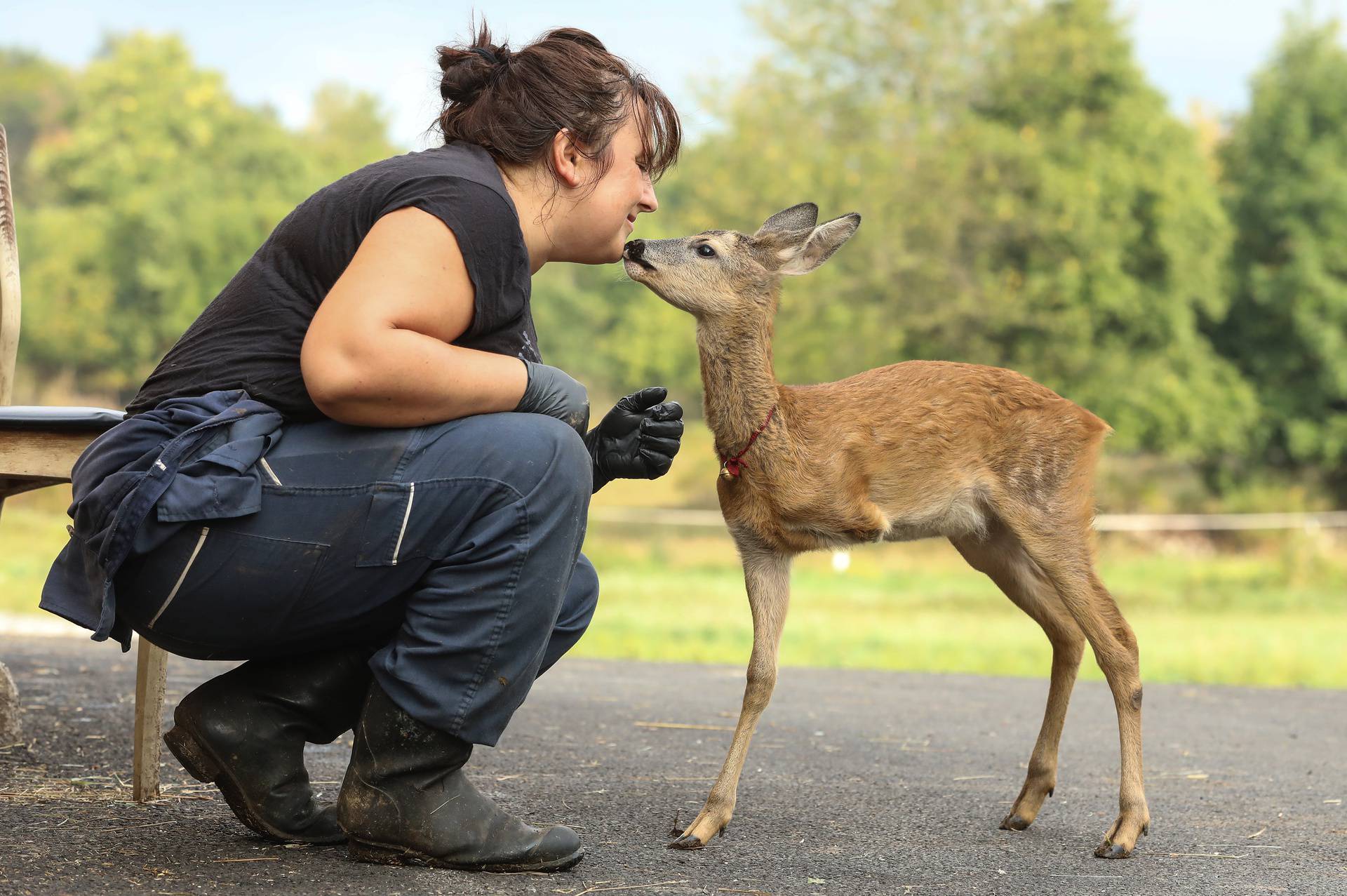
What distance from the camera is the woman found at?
9.49 feet

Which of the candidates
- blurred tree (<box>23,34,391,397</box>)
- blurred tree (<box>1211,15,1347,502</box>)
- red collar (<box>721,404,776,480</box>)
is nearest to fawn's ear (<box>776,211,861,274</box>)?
red collar (<box>721,404,776,480</box>)

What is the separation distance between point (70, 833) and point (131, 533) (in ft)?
3.08

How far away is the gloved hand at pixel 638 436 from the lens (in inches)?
145

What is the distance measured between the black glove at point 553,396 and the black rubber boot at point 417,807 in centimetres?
72

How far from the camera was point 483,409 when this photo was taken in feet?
10.1

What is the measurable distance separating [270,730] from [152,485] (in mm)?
739

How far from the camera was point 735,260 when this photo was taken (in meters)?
4.78

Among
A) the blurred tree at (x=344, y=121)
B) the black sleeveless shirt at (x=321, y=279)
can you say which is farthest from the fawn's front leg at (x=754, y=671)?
the blurred tree at (x=344, y=121)

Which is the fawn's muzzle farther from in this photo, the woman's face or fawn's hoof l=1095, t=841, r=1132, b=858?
fawn's hoof l=1095, t=841, r=1132, b=858

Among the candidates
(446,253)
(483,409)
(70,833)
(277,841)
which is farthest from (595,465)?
(70,833)

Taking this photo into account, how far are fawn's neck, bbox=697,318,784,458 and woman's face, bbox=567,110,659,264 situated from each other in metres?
1.05

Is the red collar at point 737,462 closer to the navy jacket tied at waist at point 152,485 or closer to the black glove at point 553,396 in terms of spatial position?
the black glove at point 553,396

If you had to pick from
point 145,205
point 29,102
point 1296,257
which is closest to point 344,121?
point 29,102

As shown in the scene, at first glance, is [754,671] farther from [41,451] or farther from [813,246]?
[41,451]
